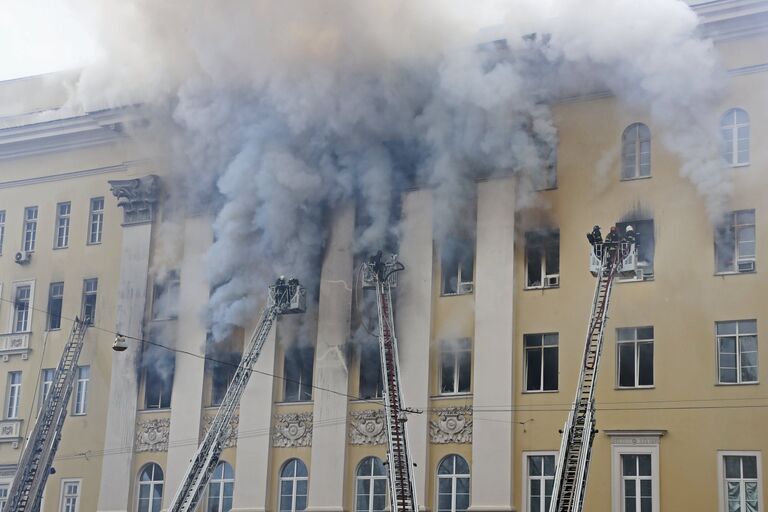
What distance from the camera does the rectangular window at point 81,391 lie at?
122 feet

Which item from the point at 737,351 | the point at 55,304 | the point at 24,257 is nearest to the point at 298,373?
the point at 55,304

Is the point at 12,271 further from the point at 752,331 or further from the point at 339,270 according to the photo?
the point at 752,331

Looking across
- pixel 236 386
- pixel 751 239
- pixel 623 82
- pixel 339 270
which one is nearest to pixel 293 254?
pixel 339 270

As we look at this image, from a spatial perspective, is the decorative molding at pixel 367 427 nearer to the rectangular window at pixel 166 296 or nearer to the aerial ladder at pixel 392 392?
the aerial ladder at pixel 392 392

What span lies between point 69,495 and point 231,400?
828cm

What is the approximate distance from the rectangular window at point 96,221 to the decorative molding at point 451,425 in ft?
42.5

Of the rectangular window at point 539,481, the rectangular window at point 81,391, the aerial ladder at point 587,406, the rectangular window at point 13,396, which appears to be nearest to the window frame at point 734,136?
the aerial ladder at point 587,406

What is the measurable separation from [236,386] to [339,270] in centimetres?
420

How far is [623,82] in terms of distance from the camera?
30.0 metres

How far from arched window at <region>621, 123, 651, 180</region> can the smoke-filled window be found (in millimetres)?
13760

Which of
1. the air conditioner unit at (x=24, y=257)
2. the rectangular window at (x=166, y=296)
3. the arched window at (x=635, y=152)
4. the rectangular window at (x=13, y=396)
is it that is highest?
the arched window at (x=635, y=152)

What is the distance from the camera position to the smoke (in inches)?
1164

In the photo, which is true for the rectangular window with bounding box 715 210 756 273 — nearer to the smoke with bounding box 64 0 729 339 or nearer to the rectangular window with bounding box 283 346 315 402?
the smoke with bounding box 64 0 729 339

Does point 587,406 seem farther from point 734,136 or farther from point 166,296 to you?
point 166,296
